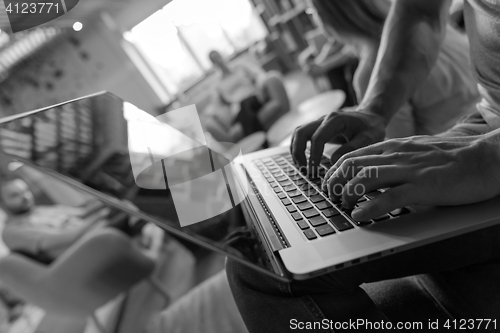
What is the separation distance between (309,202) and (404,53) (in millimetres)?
449

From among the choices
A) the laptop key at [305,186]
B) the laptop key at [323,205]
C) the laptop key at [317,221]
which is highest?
the laptop key at [317,221]

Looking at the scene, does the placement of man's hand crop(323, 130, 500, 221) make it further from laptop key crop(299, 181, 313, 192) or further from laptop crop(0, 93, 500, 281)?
laptop key crop(299, 181, 313, 192)

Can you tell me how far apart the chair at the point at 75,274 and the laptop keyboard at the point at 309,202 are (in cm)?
104

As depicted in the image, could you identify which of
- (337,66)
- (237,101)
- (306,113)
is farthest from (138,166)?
(237,101)

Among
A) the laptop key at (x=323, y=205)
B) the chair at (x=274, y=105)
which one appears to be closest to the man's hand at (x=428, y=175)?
the laptop key at (x=323, y=205)

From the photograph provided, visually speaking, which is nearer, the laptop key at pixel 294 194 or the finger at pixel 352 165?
the finger at pixel 352 165

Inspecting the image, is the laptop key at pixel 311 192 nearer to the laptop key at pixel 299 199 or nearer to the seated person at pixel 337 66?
the laptop key at pixel 299 199

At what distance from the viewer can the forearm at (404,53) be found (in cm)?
72

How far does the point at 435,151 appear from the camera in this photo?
396 millimetres

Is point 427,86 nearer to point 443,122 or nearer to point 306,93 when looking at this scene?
point 443,122

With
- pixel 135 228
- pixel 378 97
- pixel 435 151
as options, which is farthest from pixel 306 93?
pixel 435 151

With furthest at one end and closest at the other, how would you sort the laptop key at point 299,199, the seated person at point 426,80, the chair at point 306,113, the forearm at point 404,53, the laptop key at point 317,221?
the chair at point 306,113, the seated person at point 426,80, the forearm at point 404,53, the laptop key at point 299,199, the laptop key at point 317,221

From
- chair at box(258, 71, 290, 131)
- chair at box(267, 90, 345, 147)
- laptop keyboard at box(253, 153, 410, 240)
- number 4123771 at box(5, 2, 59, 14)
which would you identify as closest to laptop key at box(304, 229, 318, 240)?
laptop keyboard at box(253, 153, 410, 240)

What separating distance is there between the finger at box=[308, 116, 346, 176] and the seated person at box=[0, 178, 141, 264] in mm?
1484
